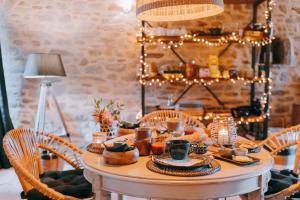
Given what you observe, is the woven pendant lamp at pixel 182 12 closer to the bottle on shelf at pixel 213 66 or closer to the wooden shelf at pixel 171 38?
the wooden shelf at pixel 171 38

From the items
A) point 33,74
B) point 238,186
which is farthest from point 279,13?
point 238,186

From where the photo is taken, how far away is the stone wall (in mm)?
4605

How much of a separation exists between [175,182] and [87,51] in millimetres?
3521

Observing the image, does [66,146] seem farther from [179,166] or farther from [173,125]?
[179,166]

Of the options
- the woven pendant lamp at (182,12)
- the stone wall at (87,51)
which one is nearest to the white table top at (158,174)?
the woven pendant lamp at (182,12)

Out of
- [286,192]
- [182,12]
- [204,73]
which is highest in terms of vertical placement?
[182,12]

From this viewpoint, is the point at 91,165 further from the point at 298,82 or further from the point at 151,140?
the point at 298,82

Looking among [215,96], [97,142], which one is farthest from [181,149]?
[215,96]

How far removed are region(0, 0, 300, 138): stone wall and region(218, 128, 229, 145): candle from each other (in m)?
2.78

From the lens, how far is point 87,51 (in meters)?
4.72

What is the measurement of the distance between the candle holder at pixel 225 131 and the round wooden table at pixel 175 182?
322mm

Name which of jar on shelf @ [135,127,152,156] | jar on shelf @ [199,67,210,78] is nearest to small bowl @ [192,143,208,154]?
jar on shelf @ [135,127,152,156]

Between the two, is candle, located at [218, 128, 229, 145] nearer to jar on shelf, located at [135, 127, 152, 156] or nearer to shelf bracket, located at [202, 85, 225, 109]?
jar on shelf, located at [135, 127, 152, 156]

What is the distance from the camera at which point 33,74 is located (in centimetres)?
397
